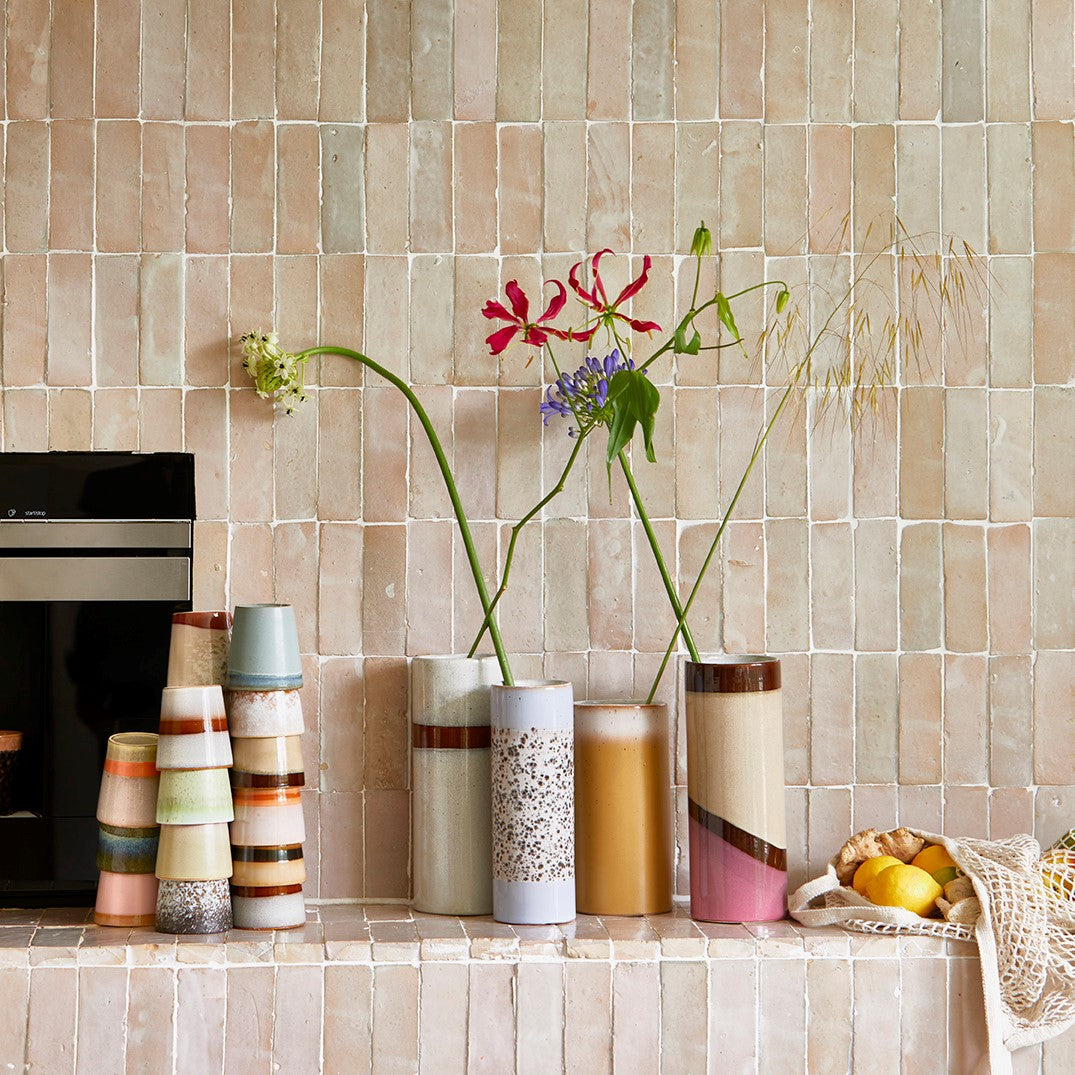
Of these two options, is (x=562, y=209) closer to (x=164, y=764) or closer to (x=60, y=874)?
(x=164, y=764)

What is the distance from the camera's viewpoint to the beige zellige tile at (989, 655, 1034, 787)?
1.36 m

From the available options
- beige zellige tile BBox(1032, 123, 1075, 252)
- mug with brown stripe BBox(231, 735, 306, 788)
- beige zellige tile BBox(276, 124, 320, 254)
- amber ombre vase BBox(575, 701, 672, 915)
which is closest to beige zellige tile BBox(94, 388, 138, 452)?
beige zellige tile BBox(276, 124, 320, 254)

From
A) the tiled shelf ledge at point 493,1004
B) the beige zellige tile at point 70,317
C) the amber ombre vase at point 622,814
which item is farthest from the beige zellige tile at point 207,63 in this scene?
the tiled shelf ledge at point 493,1004

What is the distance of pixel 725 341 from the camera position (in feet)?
4.52

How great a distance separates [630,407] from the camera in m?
1.19

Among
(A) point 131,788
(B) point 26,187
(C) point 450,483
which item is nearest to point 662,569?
(C) point 450,483

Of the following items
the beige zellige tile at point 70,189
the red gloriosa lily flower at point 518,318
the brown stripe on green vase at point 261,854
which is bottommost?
the brown stripe on green vase at point 261,854

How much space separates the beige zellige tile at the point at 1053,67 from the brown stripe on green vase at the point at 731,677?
721 millimetres

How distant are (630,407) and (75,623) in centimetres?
64

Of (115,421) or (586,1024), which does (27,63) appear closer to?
(115,421)

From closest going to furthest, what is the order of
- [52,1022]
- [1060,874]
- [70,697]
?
[52,1022] < [1060,874] < [70,697]

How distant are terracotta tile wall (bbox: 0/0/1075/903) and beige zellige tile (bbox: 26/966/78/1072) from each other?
0.29 m

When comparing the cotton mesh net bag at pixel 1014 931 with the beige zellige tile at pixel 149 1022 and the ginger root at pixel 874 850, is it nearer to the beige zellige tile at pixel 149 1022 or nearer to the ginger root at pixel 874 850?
the ginger root at pixel 874 850

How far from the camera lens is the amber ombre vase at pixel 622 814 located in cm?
126
